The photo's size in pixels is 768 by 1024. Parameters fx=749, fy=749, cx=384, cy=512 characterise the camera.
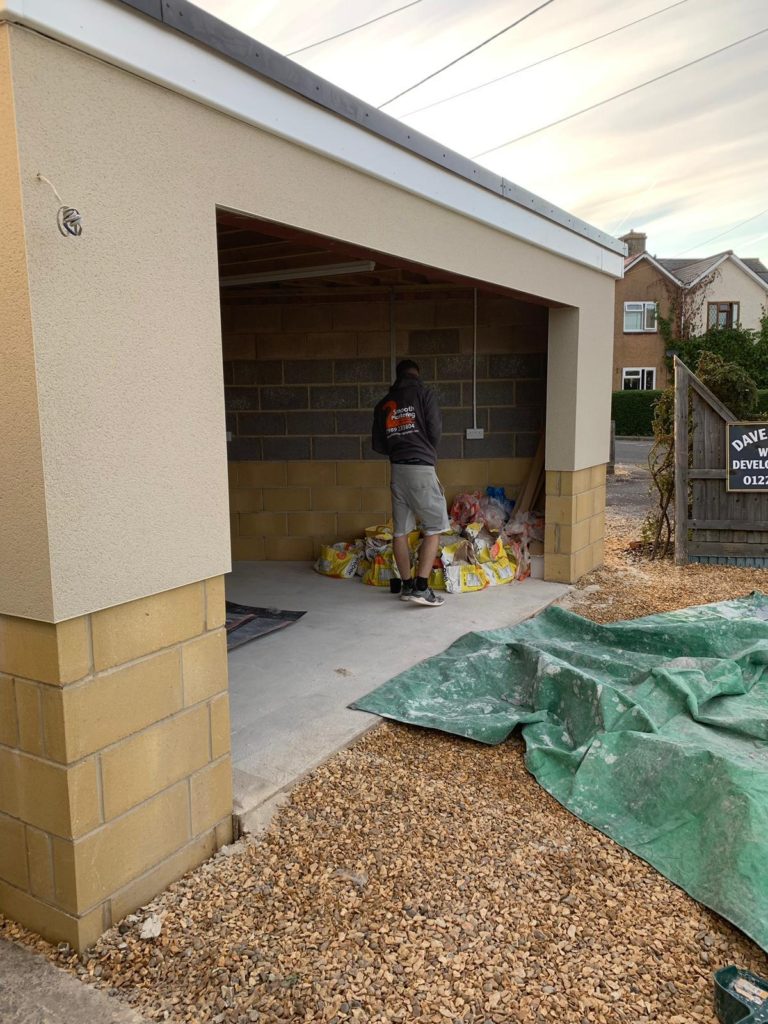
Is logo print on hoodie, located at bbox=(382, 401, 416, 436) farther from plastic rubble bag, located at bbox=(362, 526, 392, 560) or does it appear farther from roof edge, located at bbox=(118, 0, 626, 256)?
roof edge, located at bbox=(118, 0, 626, 256)

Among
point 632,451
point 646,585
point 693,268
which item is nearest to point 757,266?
point 693,268

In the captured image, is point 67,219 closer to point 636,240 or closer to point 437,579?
point 437,579

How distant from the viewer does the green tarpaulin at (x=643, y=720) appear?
2535 mm

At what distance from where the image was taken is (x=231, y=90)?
2570 mm

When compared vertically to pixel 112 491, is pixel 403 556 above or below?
below

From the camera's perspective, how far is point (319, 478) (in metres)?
6.96

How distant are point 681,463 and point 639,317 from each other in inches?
1131

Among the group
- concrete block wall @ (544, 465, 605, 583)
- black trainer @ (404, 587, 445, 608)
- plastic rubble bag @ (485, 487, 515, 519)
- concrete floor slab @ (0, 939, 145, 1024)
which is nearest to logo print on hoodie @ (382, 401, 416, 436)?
black trainer @ (404, 587, 445, 608)

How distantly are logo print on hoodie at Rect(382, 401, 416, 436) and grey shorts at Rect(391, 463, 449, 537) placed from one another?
28 centimetres

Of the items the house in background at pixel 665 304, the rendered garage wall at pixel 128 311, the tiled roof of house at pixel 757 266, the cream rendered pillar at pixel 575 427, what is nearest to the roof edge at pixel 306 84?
the rendered garage wall at pixel 128 311

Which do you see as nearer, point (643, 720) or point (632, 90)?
point (643, 720)

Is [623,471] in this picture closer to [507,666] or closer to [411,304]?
[411,304]

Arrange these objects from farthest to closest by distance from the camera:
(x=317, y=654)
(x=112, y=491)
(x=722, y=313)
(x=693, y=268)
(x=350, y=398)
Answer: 1. (x=693, y=268)
2. (x=722, y=313)
3. (x=350, y=398)
4. (x=317, y=654)
5. (x=112, y=491)

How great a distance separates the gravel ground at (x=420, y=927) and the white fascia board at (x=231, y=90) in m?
2.55
